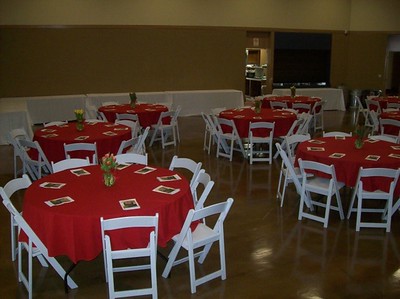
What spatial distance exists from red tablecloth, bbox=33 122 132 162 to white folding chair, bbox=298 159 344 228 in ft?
9.72

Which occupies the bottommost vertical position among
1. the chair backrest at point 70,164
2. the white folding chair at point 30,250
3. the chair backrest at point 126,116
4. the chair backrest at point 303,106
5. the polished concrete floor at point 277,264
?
the polished concrete floor at point 277,264

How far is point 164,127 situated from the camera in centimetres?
966

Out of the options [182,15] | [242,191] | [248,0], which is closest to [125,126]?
[242,191]

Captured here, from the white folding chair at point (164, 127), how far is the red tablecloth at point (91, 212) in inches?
206

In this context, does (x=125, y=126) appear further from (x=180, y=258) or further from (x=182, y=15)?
(x=182, y=15)

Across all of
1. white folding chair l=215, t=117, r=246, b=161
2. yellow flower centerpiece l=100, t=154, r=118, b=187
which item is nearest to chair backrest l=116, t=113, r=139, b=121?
white folding chair l=215, t=117, r=246, b=161

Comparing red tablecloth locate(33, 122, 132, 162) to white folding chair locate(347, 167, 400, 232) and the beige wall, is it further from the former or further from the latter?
the beige wall

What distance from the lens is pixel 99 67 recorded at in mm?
14477

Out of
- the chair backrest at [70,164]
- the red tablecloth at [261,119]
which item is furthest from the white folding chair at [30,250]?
the red tablecloth at [261,119]

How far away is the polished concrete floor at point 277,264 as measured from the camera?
3.98 m

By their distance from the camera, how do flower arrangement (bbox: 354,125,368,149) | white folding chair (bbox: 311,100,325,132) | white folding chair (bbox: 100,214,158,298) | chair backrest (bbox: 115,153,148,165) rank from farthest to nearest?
white folding chair (bbox: 311,100,325,132)
flower arrangement (bbox: 354,125,368,149)
chair backrest (bbox: 115,153,148,165)
white folding chair (bbox: 100,214,158,298)

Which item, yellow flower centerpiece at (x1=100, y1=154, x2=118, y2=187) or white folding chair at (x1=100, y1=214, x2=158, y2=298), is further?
yellow flower centerpiece at (x1=100, y1=154, x2=118, y2=187)

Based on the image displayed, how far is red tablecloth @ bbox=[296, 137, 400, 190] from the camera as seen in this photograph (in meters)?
5.35

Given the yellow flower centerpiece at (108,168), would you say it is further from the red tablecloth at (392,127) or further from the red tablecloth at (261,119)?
the red tablecloth at (392,127)
